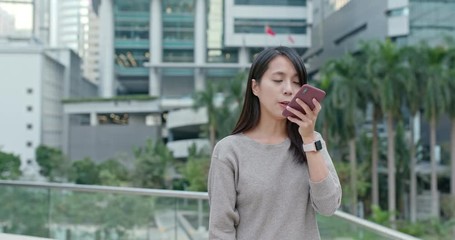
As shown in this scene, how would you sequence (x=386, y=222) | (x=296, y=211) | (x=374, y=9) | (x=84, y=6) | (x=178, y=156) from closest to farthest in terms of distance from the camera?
(x=296, y=211) < (x=386, y=222) < (x=374, y=9) < (x=178, y=156) < (x=84, y=6)

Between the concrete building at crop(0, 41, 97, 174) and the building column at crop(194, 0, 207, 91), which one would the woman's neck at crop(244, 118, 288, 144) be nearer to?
the concrete building at crop(0, 41, 97, 174)

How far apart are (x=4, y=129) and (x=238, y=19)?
15404 mm

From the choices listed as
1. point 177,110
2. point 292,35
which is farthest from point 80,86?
point 292,35

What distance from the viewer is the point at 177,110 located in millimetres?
29344

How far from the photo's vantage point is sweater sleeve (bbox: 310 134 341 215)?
790 mm

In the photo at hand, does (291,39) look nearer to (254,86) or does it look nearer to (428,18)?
(428,18)

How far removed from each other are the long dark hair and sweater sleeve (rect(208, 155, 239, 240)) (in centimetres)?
10

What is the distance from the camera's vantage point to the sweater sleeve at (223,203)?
80 cm

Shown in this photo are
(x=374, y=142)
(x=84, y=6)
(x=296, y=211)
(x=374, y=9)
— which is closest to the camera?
(x=296, y=211)

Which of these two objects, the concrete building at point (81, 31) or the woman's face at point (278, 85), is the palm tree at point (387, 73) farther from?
the concrete building at point (81, 31)

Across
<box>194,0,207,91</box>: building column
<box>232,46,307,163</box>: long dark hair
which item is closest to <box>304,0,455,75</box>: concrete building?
<box>194,0,207,91</box>: building column

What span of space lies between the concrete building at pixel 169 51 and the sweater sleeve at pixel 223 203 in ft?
88.3

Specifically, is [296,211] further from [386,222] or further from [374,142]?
[374,142]

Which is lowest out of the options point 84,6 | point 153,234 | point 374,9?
point 153,234
